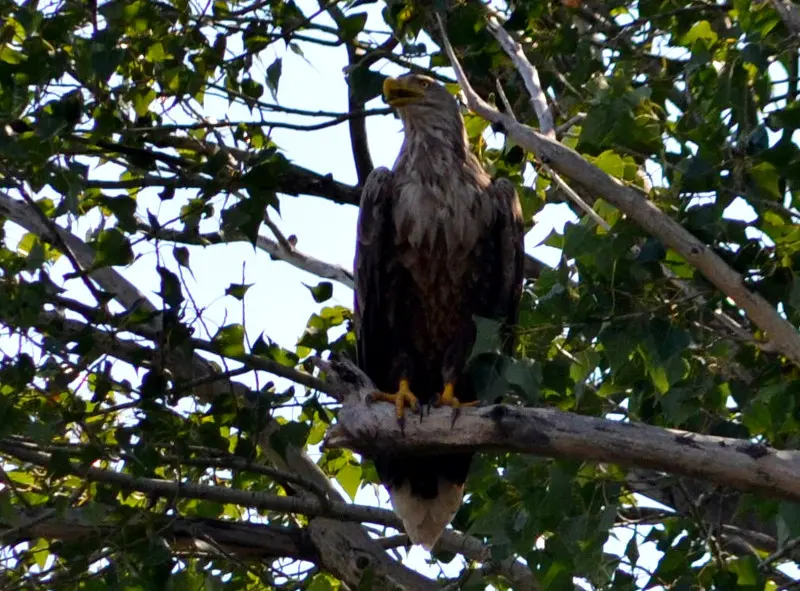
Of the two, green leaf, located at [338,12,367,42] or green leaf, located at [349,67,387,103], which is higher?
green leaf, located at [338,12,367,42]

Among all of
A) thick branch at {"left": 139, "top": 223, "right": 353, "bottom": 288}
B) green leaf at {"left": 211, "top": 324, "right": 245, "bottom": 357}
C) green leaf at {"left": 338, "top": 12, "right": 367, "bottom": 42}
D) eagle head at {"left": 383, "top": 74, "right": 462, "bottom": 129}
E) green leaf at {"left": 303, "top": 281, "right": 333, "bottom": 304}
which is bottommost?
green leaf at {"left": 211, "top": 324, "right": 245, "bottom": 357}

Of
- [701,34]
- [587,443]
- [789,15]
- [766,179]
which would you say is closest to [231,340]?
[587,443]

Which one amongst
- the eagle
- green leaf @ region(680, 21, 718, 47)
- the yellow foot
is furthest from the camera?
the eagle

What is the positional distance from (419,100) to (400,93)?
0.09 metres

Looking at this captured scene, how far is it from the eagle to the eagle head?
2.0 inches

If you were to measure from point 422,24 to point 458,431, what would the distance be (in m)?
1.63

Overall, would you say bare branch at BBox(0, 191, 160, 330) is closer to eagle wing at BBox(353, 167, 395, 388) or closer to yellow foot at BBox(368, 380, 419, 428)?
eagle wing at BBox(353, 167, 395, 388)

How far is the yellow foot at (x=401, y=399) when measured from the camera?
4103 mm

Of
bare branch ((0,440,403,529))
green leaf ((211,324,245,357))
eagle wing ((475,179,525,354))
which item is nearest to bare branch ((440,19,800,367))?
eagle wing ((475,179,525,354))

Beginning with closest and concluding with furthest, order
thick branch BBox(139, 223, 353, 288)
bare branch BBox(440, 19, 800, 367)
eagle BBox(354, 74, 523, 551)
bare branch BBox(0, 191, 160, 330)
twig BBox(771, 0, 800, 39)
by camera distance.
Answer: bare branch BBox(440, 19, 800, 367) → twig BBox(771, 0, 800, 39) → eagle BBox(354, 74, 523, 551) → bare branch BBox(0, 191, 160, 330) → thick branch BBox(139, 223, 353, 288)

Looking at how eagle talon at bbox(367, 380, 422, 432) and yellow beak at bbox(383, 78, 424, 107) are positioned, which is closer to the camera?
eagle talon at bbox(367, 380, 422, 432)

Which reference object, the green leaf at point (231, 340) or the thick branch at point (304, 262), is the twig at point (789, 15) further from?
the thick branch at point (304, 262)

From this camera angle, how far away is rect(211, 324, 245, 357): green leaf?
479 centimetres

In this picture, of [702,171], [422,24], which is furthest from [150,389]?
[702,171]
